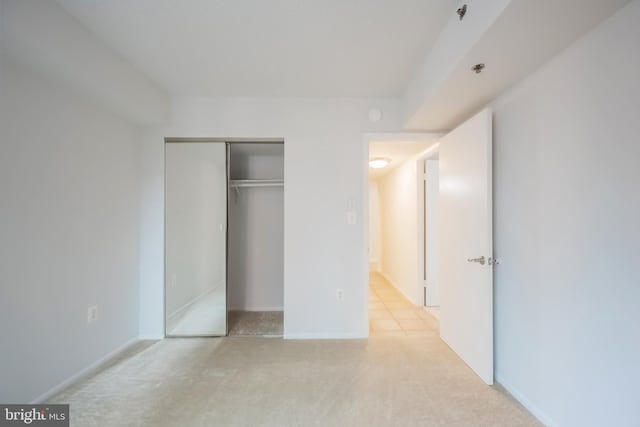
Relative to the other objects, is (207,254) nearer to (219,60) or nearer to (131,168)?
(131,168)

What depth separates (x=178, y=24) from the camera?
1722mm

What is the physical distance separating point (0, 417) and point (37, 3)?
2.33m

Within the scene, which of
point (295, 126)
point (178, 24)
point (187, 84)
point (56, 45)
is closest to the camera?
point (56, 45)

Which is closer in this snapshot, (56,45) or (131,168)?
(56,45)

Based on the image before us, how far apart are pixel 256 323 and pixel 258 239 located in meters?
1.08

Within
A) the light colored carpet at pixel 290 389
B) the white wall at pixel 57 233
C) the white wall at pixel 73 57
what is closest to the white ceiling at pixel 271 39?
the white wall at pixel 73 57

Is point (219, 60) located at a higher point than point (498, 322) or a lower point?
higher

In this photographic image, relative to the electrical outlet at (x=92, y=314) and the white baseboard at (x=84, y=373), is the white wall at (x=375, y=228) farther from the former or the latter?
the electrical outlet at (x=92, y=314)

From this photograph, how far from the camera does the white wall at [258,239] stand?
12.0 ft

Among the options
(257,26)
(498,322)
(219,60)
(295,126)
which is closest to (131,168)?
(219,60)

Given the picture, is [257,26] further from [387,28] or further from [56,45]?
[56,45]

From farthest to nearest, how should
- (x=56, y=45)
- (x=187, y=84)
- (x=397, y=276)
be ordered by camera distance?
(x=397, y=276), (x=187, y=84), (x=56, y=45)

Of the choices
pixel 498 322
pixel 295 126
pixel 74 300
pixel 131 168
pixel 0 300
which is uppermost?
pixel 295 126

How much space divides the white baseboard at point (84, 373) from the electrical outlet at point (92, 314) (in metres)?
0.35
